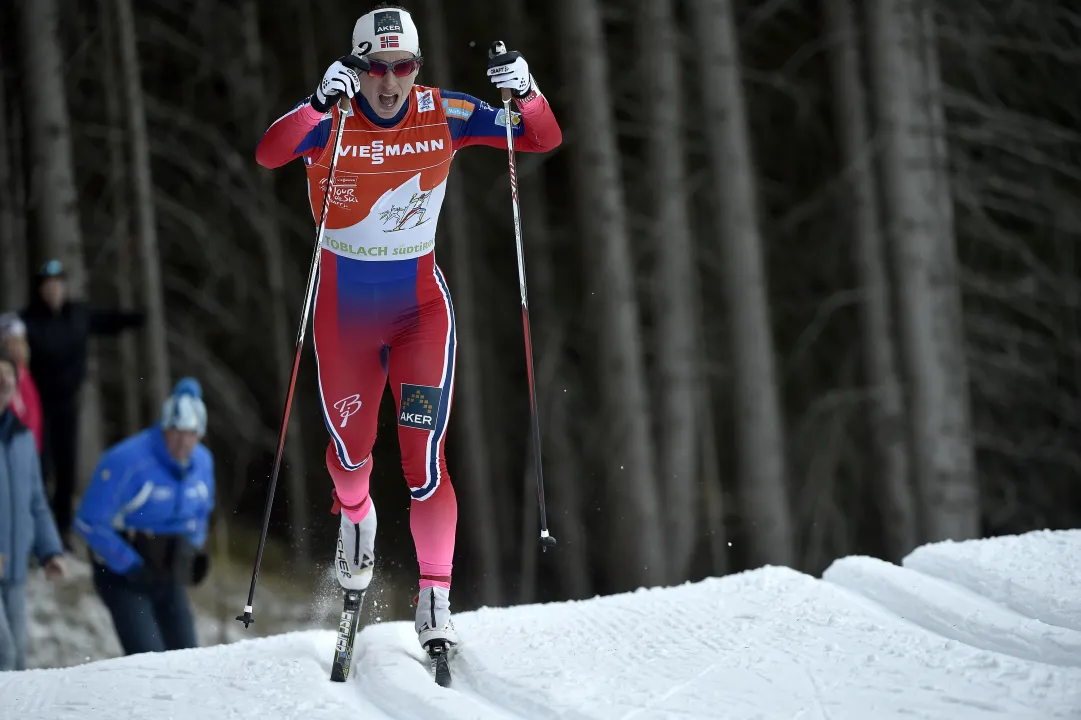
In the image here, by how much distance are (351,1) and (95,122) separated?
3.02 metres

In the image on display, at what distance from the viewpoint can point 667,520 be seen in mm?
9188

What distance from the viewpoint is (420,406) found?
3949 millimetres

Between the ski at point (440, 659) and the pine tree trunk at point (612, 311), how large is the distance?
4.72m

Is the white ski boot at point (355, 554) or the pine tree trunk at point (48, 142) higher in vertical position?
the pine tree trunk at point (48, 142)

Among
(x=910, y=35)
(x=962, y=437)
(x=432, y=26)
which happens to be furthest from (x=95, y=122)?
(x=962, y=437)

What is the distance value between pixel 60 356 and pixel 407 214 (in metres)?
4.17

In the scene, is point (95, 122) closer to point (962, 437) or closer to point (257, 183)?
point (257, 183)

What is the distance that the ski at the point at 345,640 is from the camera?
384 centimetres

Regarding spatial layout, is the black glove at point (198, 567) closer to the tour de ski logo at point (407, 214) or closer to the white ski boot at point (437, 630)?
the white ski boot at point (437, 630)

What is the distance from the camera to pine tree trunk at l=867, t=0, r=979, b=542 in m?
8.20

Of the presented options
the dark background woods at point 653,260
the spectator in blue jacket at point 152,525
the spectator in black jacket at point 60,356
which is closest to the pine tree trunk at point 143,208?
the dark background woods at point 653,260

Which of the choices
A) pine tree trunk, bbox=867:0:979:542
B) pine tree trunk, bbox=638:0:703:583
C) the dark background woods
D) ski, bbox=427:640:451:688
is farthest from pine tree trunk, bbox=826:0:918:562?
ski, bbox=427:640:451:688

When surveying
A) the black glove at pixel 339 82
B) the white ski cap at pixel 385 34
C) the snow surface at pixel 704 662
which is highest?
the white ski cap at pixel 385 34

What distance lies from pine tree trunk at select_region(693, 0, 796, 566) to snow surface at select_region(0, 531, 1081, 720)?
3.69 metres
